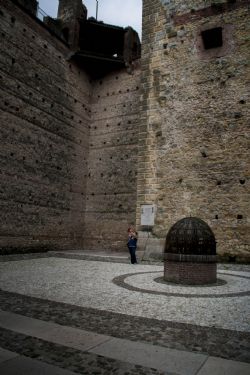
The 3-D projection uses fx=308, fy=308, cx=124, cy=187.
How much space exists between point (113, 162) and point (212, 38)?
800 cm

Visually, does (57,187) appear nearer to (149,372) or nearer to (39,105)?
(39,105)

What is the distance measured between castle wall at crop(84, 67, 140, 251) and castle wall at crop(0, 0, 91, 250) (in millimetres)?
643

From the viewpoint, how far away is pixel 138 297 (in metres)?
5.48

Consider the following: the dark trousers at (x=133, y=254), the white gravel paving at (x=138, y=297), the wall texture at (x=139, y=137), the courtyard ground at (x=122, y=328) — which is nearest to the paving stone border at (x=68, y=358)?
the courtyard ground at (x=122, y=328)

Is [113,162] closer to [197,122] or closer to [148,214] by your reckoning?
[148,214]

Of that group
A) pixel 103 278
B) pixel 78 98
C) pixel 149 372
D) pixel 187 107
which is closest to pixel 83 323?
pixel 149 372

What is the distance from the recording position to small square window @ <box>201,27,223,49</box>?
12.4 meters

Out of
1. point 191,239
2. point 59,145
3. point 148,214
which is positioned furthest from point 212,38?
point 191,239

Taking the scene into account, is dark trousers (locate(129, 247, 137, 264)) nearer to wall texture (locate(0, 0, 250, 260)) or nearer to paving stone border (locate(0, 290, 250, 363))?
wall texture (locate(0, 0, 250, 260))

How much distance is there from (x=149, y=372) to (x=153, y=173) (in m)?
10.3

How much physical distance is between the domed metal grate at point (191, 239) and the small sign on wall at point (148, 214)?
4.71 meters

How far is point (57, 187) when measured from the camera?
1595 cm

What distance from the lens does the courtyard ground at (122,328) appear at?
2.71m

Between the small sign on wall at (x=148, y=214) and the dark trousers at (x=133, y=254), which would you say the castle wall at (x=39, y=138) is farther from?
the dark trousers at (x=133, y=254)
